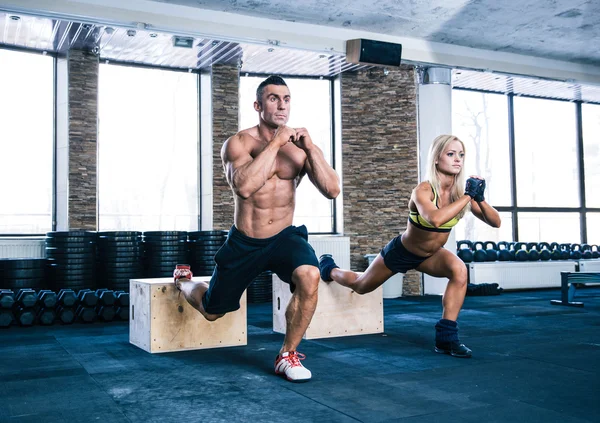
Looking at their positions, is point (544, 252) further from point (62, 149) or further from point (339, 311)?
point (62, 149)

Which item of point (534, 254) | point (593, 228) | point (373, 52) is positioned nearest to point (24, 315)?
point (373, 52)

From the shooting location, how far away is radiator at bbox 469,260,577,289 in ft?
29.1

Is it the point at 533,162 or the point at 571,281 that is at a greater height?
the point at 533,162

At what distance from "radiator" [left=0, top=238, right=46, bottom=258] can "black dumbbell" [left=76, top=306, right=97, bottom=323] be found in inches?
78.5

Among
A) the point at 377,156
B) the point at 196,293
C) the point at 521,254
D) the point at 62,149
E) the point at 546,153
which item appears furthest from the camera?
the point at 546,153

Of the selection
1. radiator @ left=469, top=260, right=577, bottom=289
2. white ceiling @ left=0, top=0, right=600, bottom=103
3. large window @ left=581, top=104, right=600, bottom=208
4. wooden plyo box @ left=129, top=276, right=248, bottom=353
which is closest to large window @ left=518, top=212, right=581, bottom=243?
large window @ left=581, top=104, right=600, bottom=208

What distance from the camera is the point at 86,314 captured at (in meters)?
5.61

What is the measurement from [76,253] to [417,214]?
438cm

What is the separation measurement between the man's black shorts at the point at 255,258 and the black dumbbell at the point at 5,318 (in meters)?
3.16

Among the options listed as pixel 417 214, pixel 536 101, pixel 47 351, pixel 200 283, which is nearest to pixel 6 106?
pixel 47 351

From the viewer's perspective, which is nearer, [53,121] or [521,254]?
[53,121]

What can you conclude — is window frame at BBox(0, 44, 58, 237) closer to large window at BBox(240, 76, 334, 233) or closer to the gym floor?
large window at BBox(240, 76, 334, 233)

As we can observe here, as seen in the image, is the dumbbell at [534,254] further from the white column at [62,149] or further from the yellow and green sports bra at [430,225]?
the white column at [62,149]

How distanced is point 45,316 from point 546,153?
889 cm
